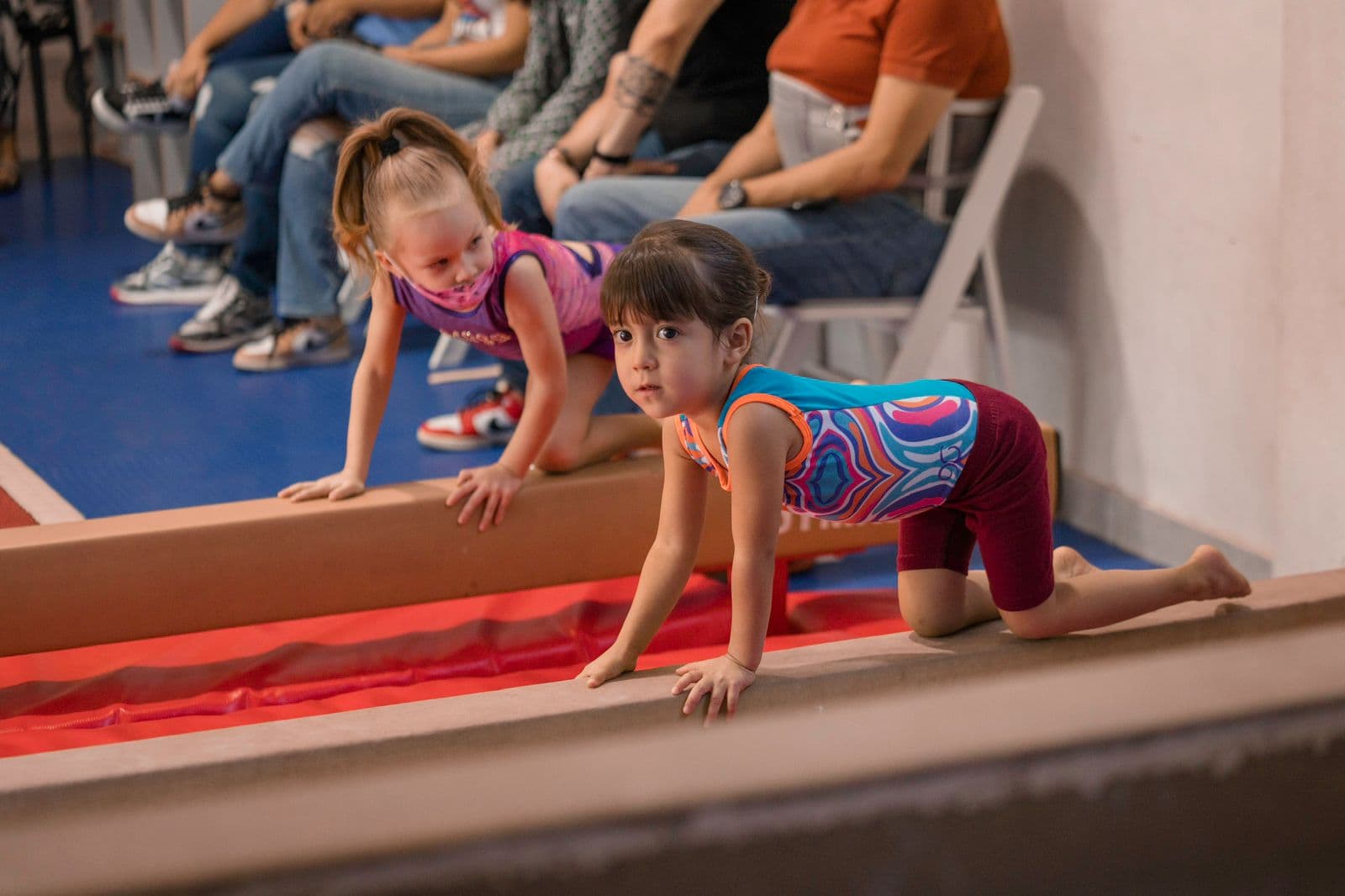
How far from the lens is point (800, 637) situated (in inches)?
74.4

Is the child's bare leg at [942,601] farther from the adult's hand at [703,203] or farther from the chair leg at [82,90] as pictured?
the chair leg at [82,90]

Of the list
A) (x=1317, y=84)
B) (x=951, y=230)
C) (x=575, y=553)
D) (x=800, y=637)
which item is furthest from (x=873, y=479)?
(x=951, y=230)

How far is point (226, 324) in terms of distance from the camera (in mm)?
3932

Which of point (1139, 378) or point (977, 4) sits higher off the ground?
point (977, 4)

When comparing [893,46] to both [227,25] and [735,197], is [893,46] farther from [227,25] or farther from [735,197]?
[227,25]

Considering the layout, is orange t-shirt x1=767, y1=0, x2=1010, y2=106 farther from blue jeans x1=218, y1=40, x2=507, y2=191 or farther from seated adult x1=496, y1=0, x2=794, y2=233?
blue jeans x1=218, y1=40, x2=507, y2=191

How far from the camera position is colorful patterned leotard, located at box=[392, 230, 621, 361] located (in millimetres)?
1990

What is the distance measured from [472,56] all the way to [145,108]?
145 centimetres

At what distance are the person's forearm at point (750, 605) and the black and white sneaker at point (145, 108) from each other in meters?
3.68

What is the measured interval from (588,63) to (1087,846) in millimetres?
2902

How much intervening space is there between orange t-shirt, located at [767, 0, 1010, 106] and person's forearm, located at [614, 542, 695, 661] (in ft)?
4.16

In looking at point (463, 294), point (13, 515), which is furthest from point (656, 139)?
point (13, 515)

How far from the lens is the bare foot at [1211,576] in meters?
1.56

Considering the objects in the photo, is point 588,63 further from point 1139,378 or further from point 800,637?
point 800,637
